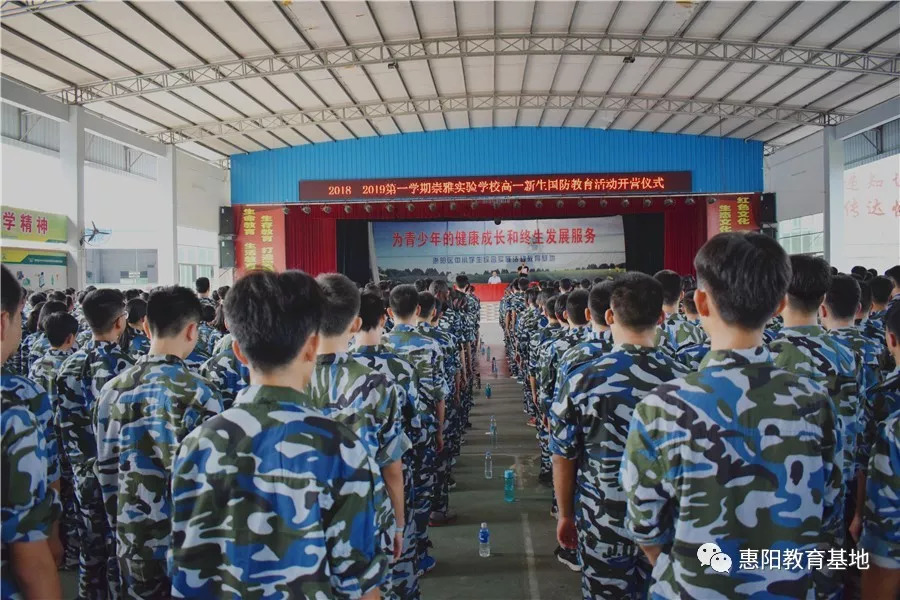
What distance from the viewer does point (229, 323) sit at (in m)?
1.28

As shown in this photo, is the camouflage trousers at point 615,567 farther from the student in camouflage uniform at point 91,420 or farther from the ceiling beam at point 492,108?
the ceiling beam at point 492,108

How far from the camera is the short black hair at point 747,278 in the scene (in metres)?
A: 1.40

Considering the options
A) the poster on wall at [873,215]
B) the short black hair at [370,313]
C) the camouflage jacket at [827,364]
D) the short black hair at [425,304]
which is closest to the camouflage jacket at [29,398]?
the short black hair at [370,313]

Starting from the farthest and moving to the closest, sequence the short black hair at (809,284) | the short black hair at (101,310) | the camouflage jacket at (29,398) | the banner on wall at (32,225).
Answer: the banner on wall at (32,225) → the short black hair at (101,310) → the short black hair at (809,284) → the camouflage jacket at (29,398)

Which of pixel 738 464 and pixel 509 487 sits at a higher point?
pixel 738 464

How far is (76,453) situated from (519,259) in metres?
13.9

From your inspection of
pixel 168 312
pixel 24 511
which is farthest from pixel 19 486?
pixel 168 312

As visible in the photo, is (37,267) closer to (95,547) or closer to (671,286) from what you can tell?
(95,547)

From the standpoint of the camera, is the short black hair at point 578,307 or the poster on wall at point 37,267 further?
the poster on wall at point 37,267

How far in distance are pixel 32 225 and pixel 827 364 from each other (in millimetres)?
10735

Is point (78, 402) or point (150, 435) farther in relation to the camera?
point (78, 402)

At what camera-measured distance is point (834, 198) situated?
12.5m

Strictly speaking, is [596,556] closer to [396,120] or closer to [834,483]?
[834,483]

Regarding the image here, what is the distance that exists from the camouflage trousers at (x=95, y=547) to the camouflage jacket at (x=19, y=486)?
1.16 meters
